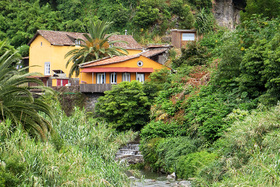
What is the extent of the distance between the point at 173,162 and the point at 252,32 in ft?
28.6

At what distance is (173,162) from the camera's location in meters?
22.0

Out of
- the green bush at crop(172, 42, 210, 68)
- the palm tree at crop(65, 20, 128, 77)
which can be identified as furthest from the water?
the palm tree at crop(65, 20, 128, 77)

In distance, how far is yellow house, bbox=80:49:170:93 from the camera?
3881cm

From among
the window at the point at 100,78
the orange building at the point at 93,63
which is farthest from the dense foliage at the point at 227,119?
the window at the point at 100,78

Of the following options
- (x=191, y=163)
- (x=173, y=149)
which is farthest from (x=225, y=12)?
(x=191, y=163)

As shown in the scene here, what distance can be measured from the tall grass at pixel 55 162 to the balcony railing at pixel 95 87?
18150 mm

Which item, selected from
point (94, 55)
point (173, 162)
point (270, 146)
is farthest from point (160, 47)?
point (270, 146)

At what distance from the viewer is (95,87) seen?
3797cm

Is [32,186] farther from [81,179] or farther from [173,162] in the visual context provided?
[173,162]

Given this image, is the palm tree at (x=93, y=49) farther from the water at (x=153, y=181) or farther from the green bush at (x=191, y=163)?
the green bush at (x=191, y=163)

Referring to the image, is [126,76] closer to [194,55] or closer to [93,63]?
[93,63]

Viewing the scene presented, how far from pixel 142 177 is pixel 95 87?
2080cm

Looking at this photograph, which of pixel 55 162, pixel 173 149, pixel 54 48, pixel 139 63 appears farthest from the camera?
pixel 54 48

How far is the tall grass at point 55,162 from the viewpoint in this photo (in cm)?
1259
